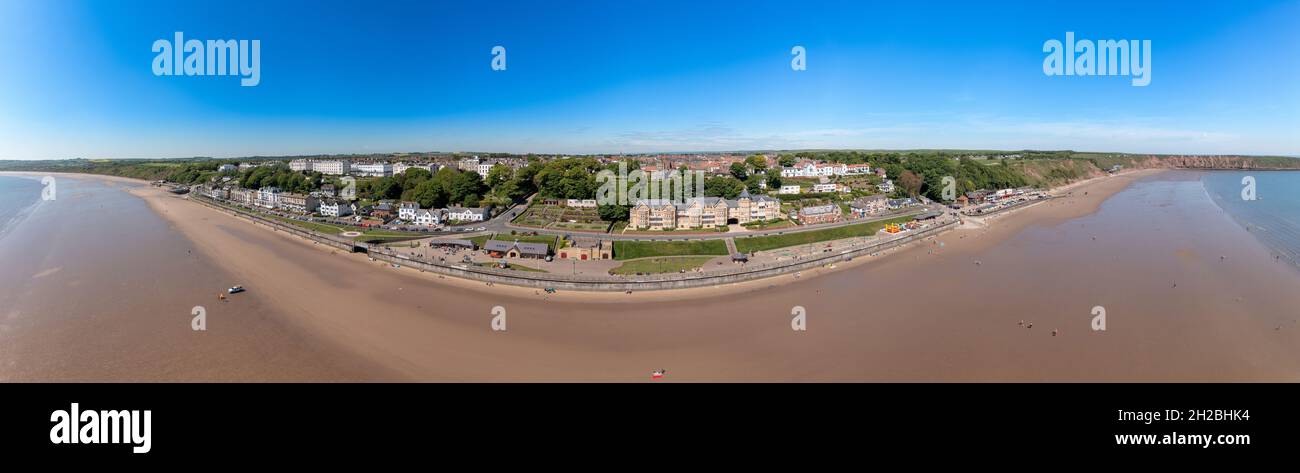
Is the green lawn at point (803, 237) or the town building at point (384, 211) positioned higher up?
the town building at point (384, 211)

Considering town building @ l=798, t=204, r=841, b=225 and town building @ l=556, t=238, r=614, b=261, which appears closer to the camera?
town building @ l=556, t=238, r=614, b=261

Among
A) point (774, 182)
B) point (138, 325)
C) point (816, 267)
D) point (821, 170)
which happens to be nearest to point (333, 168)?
point (138, 325)

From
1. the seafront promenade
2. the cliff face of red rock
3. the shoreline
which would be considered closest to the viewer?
the shoreline

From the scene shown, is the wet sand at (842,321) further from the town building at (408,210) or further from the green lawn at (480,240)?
the town building at (408,210)

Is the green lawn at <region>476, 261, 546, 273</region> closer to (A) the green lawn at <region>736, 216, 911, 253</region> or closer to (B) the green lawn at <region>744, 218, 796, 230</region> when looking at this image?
(A) the green lawn at <region>736, 216, 911, 253</region>

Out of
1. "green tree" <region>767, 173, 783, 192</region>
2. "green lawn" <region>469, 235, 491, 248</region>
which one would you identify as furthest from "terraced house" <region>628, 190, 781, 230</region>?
"green tree" <region>767, 173, 783, 192</region>

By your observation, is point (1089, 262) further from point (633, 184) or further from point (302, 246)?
point (302, 246)

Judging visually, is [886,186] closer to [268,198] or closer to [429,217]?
[429,217]

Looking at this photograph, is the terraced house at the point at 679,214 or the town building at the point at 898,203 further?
the town building at the point at 898,203

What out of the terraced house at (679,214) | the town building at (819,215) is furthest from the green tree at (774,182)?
the terraced house at (679,214)
